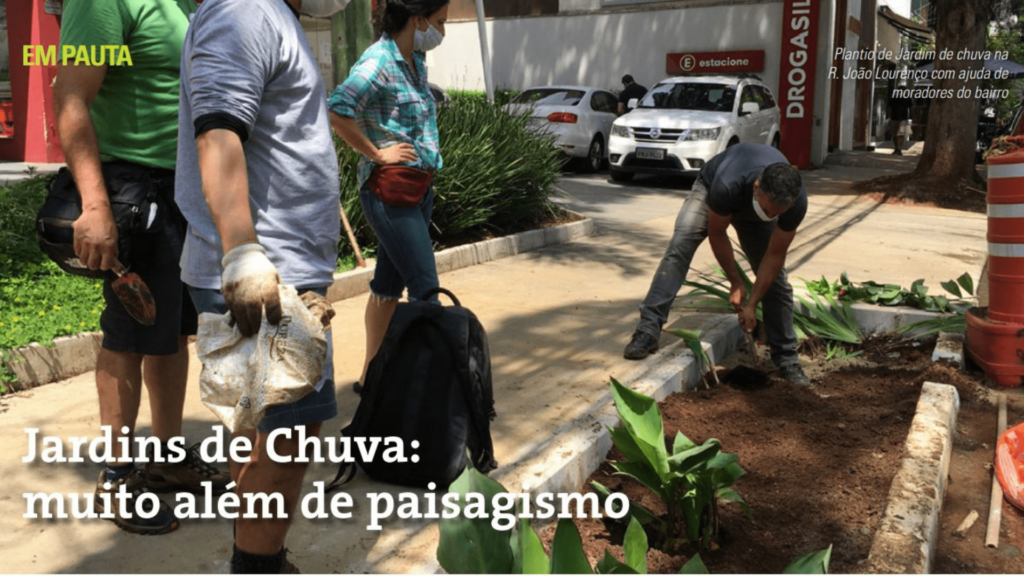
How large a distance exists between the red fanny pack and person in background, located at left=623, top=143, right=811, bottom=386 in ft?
5.74

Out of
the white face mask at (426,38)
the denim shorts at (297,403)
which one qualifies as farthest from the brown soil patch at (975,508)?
the white face mask at (426,38)

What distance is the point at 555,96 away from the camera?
1794 centimetres

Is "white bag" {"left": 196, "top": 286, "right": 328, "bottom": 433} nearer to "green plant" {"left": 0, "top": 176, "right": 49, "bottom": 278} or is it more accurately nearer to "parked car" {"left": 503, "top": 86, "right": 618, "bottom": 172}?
"green plant" {"left": 0, "top": 176, "right": 49, "bottom": 278}

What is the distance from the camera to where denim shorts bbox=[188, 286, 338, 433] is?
95.0 inches

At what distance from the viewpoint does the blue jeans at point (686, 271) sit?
5.49 metres

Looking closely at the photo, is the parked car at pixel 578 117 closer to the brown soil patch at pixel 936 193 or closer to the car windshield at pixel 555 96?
the car windshield at pixel 555 96

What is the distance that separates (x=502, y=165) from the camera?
30.5ft

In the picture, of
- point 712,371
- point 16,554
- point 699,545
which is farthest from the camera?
point 712,371

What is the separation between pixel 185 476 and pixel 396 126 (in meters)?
1.71

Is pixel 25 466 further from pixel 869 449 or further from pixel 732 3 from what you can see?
pixel 732 3

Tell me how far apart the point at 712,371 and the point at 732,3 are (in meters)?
19.5

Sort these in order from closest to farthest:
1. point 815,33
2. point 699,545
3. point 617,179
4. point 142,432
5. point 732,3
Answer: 1. point 699,545
2. point 142,432
3. point 617,179
4. point 815,33
5. point 732,3

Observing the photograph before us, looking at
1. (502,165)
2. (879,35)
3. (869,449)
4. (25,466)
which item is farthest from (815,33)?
(25,466)

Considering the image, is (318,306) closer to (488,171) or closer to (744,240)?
(744,240)
